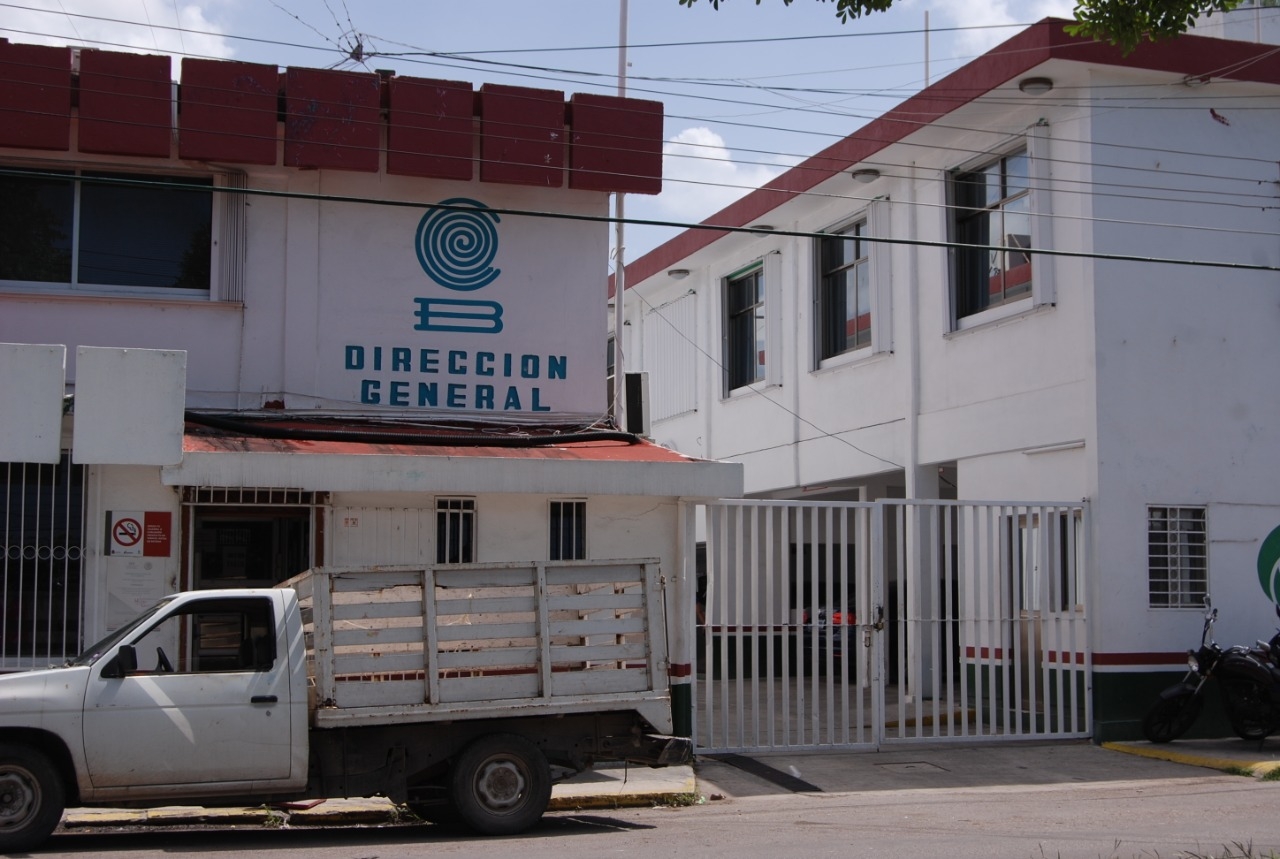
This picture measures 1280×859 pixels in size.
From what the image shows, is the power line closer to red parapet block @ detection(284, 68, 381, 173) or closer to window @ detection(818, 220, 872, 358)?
red parapet block @ detection(284, 68, 381, 173)

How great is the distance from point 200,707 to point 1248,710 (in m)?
10.3

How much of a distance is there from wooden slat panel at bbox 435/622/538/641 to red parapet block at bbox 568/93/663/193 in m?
5.87

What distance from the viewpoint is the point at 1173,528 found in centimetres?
1502

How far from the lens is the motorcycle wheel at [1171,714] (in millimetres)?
14203

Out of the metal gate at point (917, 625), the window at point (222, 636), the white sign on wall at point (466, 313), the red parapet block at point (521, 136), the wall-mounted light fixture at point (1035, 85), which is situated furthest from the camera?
the wall-mounted light fixture at point (1035, 85)

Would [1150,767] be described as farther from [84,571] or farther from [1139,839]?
[84,571]

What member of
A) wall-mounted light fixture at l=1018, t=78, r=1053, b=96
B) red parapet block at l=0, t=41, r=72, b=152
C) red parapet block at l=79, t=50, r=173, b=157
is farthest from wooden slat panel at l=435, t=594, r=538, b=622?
wall-mounted light fixture at l=1018, t=78, r=1053, b=96

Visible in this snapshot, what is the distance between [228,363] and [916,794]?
7.59 m

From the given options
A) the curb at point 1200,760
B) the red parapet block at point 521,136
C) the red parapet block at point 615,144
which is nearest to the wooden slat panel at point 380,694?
the red parapet block at point 521,136

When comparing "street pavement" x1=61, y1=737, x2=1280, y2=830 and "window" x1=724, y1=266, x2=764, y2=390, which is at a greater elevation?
"window" x1=724, y1=266, x2=764, y2=390

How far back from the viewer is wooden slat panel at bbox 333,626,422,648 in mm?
9477

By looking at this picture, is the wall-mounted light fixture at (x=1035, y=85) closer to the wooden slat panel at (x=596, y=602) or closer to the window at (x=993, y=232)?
the window at (x=993, y=232)

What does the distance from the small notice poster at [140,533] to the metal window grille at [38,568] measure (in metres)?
0.27

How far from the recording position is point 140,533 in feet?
38.8
